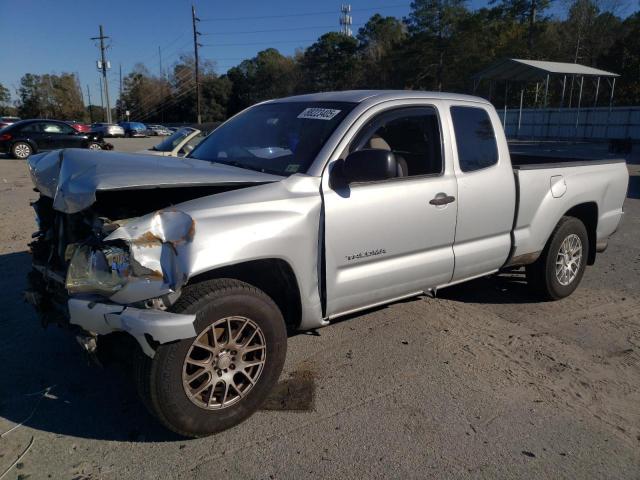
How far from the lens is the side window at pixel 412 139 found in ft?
12.7

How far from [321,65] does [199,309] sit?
6373 cm

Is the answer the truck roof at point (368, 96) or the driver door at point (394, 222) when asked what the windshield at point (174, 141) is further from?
the driver door at point (394, 222)

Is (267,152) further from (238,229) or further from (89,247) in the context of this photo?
(89,247)

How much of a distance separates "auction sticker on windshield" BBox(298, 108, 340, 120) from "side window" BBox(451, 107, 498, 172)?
1056mm

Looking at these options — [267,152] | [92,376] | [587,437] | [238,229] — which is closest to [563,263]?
[587,437]

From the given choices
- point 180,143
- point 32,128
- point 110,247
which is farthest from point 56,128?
point 110,247

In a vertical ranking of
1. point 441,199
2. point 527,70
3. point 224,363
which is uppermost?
→ point 527,70

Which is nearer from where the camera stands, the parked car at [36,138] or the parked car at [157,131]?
the parked car at [36,138]

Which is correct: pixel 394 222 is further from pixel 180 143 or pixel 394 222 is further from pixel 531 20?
pixel 531 20

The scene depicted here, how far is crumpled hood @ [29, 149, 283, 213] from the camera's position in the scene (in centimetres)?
266

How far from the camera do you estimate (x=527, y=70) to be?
26.4 meters

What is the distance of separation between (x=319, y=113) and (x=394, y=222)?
974mm

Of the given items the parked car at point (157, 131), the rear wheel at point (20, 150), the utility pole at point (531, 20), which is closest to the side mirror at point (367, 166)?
the rear wheel at point (20, 150)

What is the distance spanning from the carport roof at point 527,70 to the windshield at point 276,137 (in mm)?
23839
